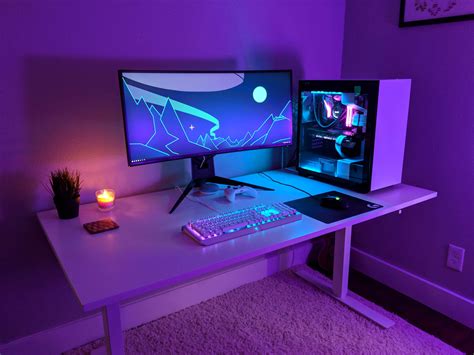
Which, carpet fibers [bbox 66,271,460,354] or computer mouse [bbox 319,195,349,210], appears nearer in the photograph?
computer mouse [bbox 319,195,349,210]

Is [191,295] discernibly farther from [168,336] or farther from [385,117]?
[385,117]

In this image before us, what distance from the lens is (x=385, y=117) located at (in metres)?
1.72

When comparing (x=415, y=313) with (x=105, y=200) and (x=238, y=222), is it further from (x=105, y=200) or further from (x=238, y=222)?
(x=105, y=200)

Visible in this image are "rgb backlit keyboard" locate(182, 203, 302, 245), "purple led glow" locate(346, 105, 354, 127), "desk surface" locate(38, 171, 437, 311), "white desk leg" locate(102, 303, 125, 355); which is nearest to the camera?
"desk surface" locate(38, 171, 437, 311)

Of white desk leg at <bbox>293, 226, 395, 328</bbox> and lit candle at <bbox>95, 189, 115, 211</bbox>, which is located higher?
lit candle at <bbox>95, 189, 115, 211</bbox>

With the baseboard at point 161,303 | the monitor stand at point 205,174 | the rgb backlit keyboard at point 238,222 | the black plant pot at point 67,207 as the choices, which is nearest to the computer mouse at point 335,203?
the rgb backlit keyboard at point 238,222

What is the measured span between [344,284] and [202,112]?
1.21m

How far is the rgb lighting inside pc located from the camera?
69.6 inches

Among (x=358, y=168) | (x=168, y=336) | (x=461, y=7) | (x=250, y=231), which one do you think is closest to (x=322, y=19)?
(x=461, y=7)

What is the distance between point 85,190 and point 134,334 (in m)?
0.75

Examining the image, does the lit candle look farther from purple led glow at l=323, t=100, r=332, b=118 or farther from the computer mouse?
purple led glow at l=323, t=100, r=332, b=118

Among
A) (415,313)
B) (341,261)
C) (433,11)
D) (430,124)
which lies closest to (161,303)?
(341,261)

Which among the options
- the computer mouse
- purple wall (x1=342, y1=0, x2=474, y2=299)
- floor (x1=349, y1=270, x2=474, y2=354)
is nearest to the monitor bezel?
the computer mouse

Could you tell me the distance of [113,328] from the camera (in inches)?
46.4
